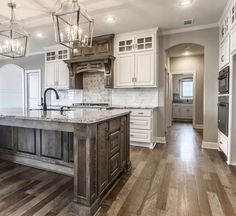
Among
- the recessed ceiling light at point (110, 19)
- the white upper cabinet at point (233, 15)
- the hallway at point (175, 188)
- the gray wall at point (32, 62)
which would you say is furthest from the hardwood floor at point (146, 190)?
the gray wall at point (32, 62)

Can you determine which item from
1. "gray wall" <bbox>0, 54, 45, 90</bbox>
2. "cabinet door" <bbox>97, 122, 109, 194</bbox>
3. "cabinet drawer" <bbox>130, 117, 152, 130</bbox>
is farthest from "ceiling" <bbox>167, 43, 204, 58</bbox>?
"gray wall" <bbox>0, 54, 45, 90</bbox>

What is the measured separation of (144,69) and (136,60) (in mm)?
322

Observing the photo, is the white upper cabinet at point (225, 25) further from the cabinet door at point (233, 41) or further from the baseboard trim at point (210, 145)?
the baseboard trim at point (210, 145)

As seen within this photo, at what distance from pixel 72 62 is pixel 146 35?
223 cm

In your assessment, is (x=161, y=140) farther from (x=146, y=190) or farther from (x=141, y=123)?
(x=146, y=190)

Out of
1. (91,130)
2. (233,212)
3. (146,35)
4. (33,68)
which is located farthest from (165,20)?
(33,68)

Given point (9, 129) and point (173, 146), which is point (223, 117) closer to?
point (173, 146)

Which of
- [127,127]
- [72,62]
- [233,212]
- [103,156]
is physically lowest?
[233,212]

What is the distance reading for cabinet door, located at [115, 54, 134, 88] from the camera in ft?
15.3

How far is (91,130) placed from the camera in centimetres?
174

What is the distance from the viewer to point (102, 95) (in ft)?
18.1

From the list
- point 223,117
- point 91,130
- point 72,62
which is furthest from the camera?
point 72,62

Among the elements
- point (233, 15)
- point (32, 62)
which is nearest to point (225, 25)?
point (233, 15)

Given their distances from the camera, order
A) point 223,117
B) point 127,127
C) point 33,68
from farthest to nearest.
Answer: point 33,68 → point 223,117 → point 127,127
